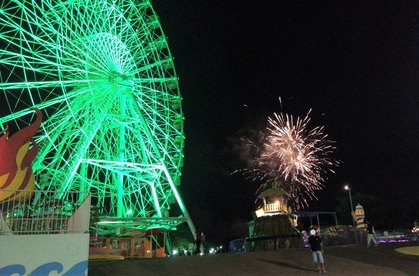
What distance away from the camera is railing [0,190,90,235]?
1023 centimetres

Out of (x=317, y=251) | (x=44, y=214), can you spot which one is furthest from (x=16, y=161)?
(x=317, y=251)

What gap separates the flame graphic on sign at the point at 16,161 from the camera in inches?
489

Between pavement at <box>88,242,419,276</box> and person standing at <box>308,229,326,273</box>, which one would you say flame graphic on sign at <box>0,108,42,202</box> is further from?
person standing at <box>308,229,326,273</box>

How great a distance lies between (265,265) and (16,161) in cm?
896

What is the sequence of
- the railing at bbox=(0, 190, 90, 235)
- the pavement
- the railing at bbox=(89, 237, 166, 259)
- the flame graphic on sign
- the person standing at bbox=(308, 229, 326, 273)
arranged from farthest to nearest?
the railing at bbox=(89, 237, 166, 259)
the person standing at bbox=(308, 229, 326, 273)
the pavement
the flame graphic on sign
the railing at bbox=(0, 190, 90, 235)

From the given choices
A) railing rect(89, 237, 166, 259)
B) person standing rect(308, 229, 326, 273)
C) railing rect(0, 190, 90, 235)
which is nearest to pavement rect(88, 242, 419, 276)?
person standing rect(308, 229, 326, 273)

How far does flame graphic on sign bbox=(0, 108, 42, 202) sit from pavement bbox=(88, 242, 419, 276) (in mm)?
3452

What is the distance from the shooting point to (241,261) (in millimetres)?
14984

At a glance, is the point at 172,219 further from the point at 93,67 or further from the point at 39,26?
the point at 39,26

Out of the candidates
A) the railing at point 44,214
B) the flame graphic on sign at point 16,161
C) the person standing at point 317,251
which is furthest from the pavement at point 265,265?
the flame graphic on sign at point 16,161

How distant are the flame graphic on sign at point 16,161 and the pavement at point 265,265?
3452mm

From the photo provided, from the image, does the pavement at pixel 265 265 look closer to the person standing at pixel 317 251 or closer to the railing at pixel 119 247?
the person standing at pixel 317 251

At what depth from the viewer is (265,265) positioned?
14383 mm

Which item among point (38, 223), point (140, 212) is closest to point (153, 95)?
point (140, 212)
